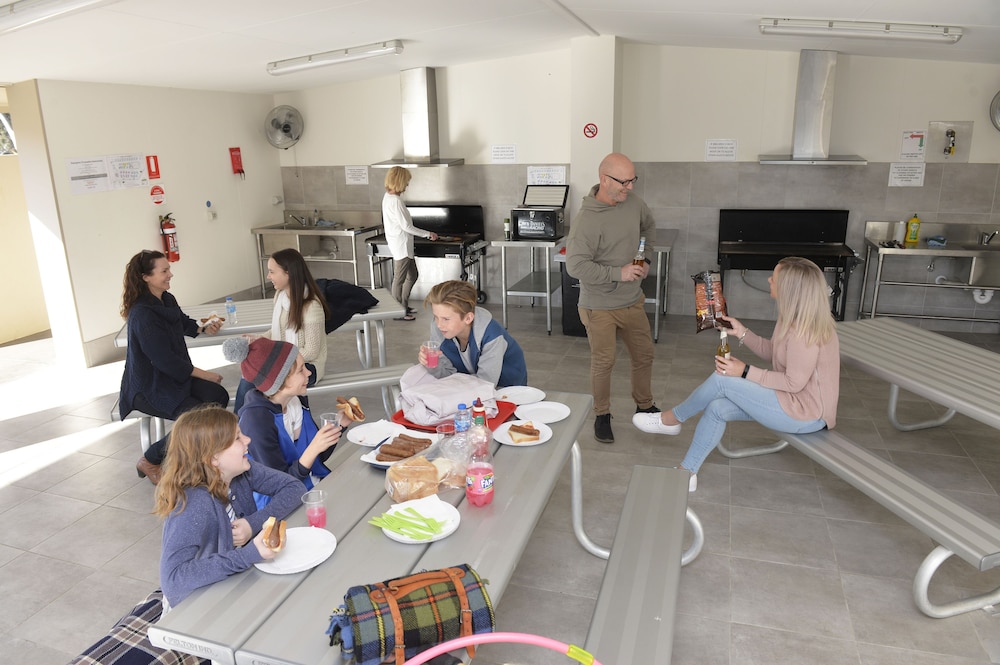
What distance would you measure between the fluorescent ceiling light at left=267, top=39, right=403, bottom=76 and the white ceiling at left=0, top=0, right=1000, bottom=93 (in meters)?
0.09

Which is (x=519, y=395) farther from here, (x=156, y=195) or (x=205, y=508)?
A: (x=156, y=195)

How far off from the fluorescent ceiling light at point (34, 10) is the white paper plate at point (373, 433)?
87.3 inches

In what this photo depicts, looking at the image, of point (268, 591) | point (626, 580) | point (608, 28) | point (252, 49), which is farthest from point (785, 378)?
point (252, 49)

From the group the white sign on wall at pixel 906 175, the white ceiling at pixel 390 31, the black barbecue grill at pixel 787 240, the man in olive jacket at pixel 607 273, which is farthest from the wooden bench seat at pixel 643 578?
the white sign on wall at pixel 906 175

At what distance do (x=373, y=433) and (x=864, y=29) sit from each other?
406cm

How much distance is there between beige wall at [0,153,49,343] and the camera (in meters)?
7.09

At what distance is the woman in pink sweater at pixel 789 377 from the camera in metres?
3.26

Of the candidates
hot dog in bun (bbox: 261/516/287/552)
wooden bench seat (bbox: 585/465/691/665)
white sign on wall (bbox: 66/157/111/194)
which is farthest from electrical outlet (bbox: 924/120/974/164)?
white sign on wall (bbox: 66/157/111/194)

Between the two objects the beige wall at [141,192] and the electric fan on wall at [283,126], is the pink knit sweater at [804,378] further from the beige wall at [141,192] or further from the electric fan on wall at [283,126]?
the electric fan on wall at [283,126]

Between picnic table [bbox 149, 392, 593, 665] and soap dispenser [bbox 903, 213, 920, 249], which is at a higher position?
soap dispenser [bbox 903, 213, 920, 249]

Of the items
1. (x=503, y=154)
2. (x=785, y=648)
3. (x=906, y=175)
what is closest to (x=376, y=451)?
(x=785, y=648)

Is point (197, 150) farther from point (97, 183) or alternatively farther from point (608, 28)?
point (608, 28)

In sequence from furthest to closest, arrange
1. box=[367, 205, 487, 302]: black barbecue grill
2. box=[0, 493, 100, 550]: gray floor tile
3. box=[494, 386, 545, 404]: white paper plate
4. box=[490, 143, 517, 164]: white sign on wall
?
box=[490, 143, 517, 164]: white sign on wall → box=[367, 205, 487, 302]: black barbecue grill → box=[0, 493, 100, 550]: gray floor tile → box=[494, 386, 545, 404]: white paper plate

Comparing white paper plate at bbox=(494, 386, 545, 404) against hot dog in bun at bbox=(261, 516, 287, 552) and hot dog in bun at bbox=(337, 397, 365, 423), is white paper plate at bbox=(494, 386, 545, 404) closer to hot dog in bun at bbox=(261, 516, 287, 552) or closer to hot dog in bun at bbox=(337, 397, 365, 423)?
hot dog in bun at bbox=(337, 397, 365, 423)
